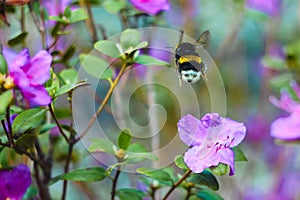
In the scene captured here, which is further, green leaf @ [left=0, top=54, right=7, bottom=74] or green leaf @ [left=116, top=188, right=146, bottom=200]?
green leaf @ [left=116, top=188, right=146, bottom=200]

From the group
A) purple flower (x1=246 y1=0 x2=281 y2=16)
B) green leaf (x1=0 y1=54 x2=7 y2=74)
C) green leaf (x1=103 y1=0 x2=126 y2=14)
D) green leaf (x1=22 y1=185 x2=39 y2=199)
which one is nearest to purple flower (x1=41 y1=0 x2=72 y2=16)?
green leaf (x1=103 y1=0 x2=126 y2=14)

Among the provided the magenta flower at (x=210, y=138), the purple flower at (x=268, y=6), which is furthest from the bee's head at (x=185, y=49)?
the purple flower at (x=268, y=6)

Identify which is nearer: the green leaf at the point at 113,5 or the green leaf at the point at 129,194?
the green leaf at the point at 129,194

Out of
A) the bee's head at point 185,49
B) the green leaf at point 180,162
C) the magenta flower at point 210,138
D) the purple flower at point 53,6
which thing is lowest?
the green leaf at point 180,162

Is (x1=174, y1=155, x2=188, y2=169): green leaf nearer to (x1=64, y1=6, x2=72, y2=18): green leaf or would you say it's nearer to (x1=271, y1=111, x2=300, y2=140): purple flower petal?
(x1=271, y1=111, x2=300, y2=140): purple flower petal

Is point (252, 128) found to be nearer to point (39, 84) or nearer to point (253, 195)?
point (253, 195)

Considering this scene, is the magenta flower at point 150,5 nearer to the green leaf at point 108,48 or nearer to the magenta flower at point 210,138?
the green leaf at point 108,48

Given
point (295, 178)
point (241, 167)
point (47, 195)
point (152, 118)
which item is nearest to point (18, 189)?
point (47, 195)
